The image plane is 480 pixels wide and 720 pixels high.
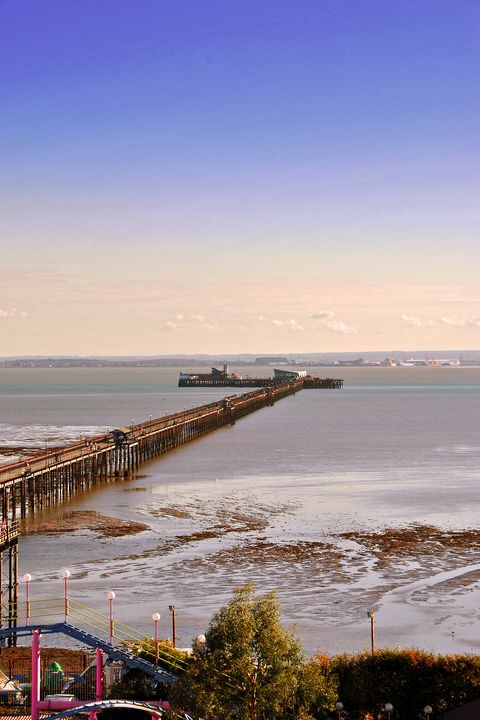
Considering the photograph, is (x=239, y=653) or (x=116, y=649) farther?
(x=116, y=649)

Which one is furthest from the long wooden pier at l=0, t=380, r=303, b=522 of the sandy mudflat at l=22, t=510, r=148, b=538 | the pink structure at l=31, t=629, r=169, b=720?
the pink structure at l=31, t=629, r=169, b=720

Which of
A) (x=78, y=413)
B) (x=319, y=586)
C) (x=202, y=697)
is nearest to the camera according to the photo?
(x=202, y=697)

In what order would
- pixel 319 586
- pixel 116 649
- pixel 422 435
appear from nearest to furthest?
Result: pixel 116 649
pixel 319 586
pixel 422 435

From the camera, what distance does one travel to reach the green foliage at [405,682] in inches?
965

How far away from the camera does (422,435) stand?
10944cm

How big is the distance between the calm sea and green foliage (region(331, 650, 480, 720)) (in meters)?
6.08

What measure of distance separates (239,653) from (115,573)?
19.8 metres

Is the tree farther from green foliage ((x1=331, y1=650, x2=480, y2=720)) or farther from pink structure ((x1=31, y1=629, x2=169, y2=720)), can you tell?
green foliage ((x1=331, y1=650, x2=480, y2=720))

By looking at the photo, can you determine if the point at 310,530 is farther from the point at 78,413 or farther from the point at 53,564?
the point at 78,413

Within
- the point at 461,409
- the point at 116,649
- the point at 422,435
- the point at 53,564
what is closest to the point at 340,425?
the point at 422,435

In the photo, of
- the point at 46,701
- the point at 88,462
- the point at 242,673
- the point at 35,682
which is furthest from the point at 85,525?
the point at 242,673

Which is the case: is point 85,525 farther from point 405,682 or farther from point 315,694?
point 315,694

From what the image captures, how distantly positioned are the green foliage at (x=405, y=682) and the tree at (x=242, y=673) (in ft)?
9.78

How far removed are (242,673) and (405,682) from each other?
5358mm
